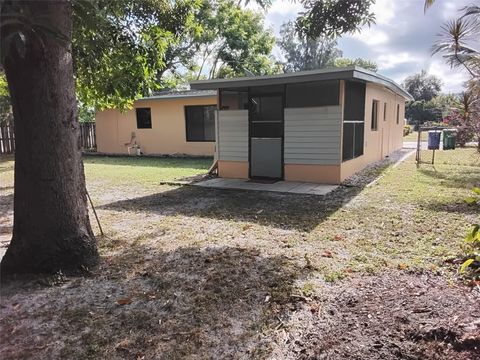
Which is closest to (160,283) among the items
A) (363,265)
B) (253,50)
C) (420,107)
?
(363,265)

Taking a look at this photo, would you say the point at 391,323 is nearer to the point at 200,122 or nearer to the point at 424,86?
the point at 200,122

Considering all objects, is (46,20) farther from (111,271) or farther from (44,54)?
(111,271)

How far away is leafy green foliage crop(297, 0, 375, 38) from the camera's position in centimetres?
594

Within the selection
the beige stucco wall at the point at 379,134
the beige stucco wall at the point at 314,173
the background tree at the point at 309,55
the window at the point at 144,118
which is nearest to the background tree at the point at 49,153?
the beige stucco wall at the point at 314,173

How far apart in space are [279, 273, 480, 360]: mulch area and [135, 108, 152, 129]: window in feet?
49.1

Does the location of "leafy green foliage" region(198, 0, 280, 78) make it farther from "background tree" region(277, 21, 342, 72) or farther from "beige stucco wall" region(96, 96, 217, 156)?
"background tree" region(277, 21, 342, 72)

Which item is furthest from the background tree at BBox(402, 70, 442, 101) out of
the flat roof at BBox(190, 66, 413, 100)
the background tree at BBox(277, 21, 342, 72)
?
the flat roof at BBox(190, 66, 413, 100)

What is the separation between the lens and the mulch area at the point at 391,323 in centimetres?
249

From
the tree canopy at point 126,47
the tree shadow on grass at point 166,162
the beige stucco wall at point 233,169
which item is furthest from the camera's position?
the tree shadow on grass at point 166,162

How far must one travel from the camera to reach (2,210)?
7.07 m

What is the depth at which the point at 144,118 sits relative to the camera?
17.2 m

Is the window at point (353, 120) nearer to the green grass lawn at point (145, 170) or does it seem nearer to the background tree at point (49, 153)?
the green grass lawn at point (145, 170)

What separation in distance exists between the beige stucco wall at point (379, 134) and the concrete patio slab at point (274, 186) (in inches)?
40.1

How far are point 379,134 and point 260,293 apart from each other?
11.1 meters
